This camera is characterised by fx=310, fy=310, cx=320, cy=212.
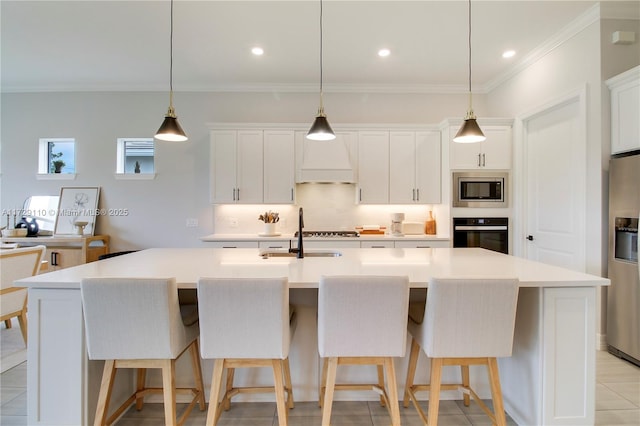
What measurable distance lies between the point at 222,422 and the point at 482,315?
5.27 feet

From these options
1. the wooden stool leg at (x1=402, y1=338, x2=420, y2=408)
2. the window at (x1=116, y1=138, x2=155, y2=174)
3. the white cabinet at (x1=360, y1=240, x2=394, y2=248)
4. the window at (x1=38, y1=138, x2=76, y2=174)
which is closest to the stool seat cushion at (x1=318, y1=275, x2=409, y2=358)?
the wooden stool leg at (x1=402, y1=338, x2=420, y2=408)

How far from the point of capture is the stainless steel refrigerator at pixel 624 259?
241 centimetres

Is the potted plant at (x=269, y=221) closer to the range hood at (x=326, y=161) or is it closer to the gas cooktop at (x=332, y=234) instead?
the gas cooktop at (x=332, y=234)

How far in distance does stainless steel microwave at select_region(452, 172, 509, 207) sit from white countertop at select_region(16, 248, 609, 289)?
150 cm

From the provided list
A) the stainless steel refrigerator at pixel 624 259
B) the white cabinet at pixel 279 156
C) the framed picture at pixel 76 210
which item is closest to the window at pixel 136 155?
the framed picture at pixel 76 210

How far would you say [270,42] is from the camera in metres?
3.25

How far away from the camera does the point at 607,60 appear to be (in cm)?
270

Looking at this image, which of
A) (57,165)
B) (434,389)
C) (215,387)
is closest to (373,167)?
(434,389)

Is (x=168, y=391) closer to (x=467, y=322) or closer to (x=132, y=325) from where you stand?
(x=132, y=325)

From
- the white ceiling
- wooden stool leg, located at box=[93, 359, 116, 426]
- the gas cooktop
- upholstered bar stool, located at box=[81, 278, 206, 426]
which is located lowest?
wooden stool leg, located at box=[93, 359, 116, 426]

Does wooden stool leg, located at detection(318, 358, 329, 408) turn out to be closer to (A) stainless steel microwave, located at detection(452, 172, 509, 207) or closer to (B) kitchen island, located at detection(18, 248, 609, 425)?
(B) kitchen island, located at detection(18, 248, 609, 425)

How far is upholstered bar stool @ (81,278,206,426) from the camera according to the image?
1456 mm

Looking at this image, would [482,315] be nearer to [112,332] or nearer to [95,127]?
[112,332]

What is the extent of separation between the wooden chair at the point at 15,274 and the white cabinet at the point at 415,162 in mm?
3866
